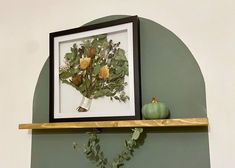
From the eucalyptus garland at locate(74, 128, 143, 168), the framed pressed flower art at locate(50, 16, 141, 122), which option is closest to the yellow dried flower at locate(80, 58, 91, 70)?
the framed pressed flower art at locate(50, 16, 141, 122)

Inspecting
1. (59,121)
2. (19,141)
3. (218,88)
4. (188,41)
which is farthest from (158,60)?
(19,141)

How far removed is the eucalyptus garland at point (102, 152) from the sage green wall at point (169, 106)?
0.09ft

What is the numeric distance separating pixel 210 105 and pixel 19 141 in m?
1.15

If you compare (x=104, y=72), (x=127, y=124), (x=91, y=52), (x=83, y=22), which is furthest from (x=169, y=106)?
(x=83, y=22)

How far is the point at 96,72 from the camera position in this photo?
4.66 feet

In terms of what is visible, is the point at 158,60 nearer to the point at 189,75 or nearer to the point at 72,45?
the point at 189,75

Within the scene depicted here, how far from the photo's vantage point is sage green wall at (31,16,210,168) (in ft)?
3.98

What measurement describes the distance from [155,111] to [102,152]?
15.6 inches

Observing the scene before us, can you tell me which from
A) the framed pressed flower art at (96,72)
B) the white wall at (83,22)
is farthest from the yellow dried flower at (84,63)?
the white wall at (83,22)

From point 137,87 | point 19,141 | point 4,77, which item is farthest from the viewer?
point 4,77

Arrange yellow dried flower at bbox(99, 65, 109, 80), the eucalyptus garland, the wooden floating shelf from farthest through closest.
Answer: yellow dried flower at bbox(99, 65, 109, 80)
the eucalyptus garland
the wooden floating shelf

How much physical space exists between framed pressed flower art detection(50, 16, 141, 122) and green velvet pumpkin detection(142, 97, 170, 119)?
0.08 m

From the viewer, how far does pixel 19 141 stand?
1.63 metres

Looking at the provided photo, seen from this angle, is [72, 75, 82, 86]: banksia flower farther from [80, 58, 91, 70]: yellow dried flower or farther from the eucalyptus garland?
the eucalyptus garland
